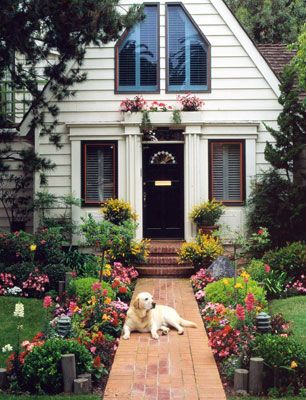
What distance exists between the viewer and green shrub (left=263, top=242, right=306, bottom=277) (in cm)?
1266

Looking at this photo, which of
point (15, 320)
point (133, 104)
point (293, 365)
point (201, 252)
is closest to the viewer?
point (293, 365)

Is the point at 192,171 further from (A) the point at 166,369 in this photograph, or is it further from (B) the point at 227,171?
(A) the point at 166,369

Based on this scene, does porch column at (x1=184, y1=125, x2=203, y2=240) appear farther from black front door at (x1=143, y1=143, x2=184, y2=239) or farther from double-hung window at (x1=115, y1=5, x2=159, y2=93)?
double-hung window at (x1=115, y1=5, x2=159, y2=93)

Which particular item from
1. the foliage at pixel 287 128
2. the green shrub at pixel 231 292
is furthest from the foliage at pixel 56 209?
the green shrub at pixel 231 292

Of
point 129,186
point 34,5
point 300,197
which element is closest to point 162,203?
point 129,186

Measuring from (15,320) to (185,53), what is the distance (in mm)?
8688

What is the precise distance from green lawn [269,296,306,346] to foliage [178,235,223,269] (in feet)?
8.30

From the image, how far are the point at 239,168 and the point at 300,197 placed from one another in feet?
6.41

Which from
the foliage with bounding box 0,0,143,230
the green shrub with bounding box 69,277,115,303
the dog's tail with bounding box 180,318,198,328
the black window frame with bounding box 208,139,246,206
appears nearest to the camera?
the dog's tail with bounding box 180,318,198,328

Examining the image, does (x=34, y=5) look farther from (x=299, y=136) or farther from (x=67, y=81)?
(x=299, y=136)

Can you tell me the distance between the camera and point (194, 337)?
932cm

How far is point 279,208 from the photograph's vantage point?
15.0 m

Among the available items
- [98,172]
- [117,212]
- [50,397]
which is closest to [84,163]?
[98,172]

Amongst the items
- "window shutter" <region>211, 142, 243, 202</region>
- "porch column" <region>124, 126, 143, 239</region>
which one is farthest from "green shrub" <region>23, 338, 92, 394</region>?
"window shutter" <region>211, 142, 243, 202</region>
